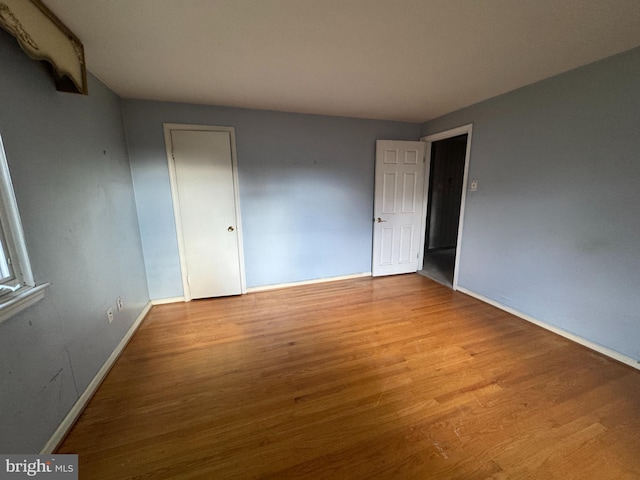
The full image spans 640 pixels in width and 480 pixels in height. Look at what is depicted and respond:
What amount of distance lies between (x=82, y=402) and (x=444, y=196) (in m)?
5.98

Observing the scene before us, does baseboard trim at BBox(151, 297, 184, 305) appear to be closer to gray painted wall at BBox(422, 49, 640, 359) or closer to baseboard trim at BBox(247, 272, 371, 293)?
baseboard trim at BBox(247, 272, 371, 293)

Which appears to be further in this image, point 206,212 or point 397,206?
point 397,206

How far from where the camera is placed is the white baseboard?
126 cm

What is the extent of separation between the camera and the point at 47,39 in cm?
127

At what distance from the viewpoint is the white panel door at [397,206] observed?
11.6 feet

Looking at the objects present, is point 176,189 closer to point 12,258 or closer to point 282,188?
point 282,188

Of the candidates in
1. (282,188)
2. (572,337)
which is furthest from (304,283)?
(572,337)

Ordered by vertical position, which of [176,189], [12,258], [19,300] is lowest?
[19,300]

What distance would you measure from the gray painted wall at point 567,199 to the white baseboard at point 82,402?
3711mm

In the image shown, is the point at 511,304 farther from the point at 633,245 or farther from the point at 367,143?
the point at 367,143

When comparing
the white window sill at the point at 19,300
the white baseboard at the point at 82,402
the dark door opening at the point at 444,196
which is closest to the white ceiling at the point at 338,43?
the white window sill at the point at 19,300

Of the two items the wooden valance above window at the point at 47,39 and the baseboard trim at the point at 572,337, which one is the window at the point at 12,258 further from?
the baseboard trim at the point at 572,337

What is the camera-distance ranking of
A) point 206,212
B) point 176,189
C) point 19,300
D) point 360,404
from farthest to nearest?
1. point 206,212
2. point 176,189
3. point 360,404
4. point 19,300

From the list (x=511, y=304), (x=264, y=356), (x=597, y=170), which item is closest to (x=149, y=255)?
(x=264, y=356)
